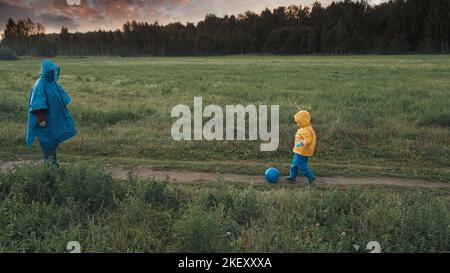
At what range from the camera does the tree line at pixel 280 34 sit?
275 ft

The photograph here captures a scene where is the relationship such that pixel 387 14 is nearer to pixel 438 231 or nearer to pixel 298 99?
pixel 298 99

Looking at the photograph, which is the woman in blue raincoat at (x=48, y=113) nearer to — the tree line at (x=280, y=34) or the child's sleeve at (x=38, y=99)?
the child's sleeve at (x=38, y=99)

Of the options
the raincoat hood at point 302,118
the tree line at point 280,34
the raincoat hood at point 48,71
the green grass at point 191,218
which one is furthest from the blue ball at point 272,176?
the tree line at point 280,34

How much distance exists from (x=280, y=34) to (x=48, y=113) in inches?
3940

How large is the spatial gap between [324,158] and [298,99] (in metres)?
7.10

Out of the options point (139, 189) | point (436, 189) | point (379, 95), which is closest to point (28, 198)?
point (139, 189)

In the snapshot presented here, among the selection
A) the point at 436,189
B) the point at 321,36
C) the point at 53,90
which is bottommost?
the point at 436,189

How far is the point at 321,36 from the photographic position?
93438mm

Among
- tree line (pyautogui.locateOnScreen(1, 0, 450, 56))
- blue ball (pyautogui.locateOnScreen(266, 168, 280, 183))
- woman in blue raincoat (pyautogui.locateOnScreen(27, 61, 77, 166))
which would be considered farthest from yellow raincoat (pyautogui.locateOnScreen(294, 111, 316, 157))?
tree line (pyautogui.locateOnScreen(1, 0, 450, 56))

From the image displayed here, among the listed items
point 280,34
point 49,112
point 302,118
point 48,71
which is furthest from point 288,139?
point 280,34

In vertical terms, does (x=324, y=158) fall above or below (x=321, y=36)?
below

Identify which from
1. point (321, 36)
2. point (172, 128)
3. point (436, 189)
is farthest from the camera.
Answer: point (321, 36)

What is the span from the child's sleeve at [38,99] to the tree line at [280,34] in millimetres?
82208

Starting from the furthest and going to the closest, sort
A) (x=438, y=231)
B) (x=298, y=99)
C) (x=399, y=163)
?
(x=298, y=99)
(x=399, y=163)
(x=438, y=231)
